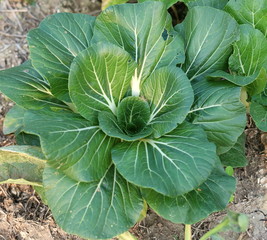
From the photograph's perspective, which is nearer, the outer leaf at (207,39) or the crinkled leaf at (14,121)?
the outer leaf at (207,39)

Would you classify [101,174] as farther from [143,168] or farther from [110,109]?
[110,109]

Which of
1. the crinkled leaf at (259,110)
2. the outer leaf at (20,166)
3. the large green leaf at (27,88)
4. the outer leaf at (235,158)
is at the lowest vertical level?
the outer leaf at (235,158)

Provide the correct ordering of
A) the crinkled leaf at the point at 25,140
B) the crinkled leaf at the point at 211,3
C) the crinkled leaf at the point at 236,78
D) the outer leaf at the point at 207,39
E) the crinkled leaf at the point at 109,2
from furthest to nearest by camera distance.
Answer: the crinkled leaf at the point at 109,2
the crinkled leaf at the point at 211,3
the crinkled leaf at the point at 25,140
the outer leaf at the point at 207,39
the crinkled leaf at the point at 236,78

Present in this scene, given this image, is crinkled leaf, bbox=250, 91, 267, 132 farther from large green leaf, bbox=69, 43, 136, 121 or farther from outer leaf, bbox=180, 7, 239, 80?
large green leaf, bbox=69, 43, 136, 121

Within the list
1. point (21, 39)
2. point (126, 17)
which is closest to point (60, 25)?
point (126, 17)

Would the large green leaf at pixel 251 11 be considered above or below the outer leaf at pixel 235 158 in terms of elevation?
above

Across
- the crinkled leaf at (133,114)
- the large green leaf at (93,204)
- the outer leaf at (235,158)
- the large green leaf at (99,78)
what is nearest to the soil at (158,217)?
the outer leaf at (235,158)

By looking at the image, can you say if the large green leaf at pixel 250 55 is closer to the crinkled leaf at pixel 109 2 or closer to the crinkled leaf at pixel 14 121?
the crinkled leaf at pixel 109 2
